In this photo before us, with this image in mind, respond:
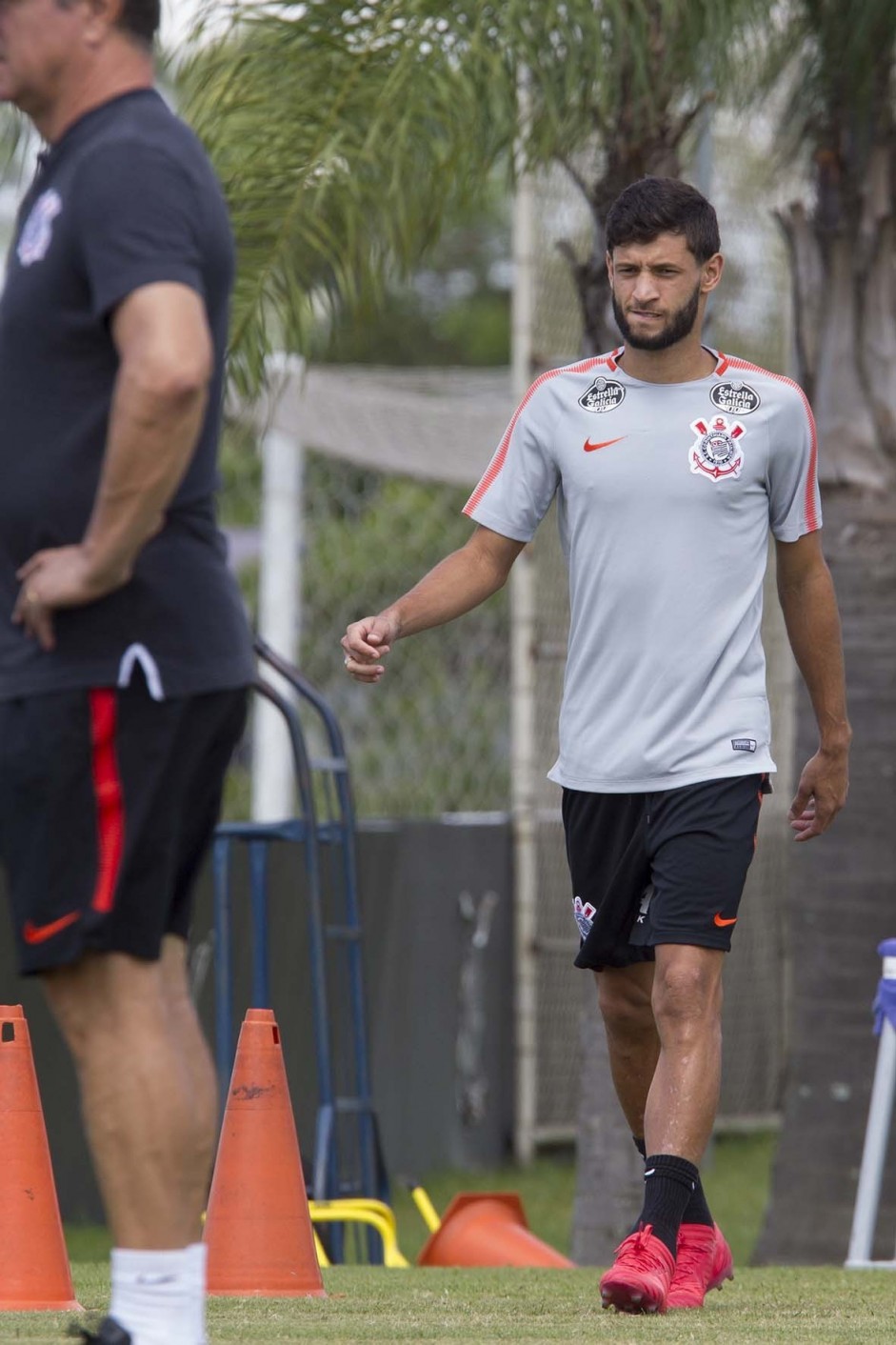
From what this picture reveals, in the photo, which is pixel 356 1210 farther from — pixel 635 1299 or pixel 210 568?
pixel 210 568

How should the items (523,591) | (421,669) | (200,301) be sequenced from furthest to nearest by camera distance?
(421,669), (523,591), (200,301)

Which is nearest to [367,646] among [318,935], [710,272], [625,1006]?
[625,1006]

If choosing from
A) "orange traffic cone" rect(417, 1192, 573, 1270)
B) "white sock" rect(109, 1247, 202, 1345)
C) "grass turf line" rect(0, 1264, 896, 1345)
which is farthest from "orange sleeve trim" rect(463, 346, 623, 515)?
"orange traffic cone" rect(417, 1192, 573, 1270)

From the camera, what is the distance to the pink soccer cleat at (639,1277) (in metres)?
4.20

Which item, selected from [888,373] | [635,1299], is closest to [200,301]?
[635,1299]

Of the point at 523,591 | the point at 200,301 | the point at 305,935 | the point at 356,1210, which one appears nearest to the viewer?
the point at 200,301

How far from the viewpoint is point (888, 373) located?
8336 mm

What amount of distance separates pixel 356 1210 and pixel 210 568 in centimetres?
350

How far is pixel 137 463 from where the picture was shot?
2979 mm

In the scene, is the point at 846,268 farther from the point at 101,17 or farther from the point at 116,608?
the point at 116,608

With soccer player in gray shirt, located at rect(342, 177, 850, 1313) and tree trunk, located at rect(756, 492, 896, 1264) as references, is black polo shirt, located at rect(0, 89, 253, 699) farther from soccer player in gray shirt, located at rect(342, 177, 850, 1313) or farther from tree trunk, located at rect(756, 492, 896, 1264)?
tree trunk, located at rect(756, 492, 896, 1264)

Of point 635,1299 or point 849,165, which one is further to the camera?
point 849,165

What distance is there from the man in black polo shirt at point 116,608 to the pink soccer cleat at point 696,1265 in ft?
4.98

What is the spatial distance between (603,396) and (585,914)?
3.54 feet
